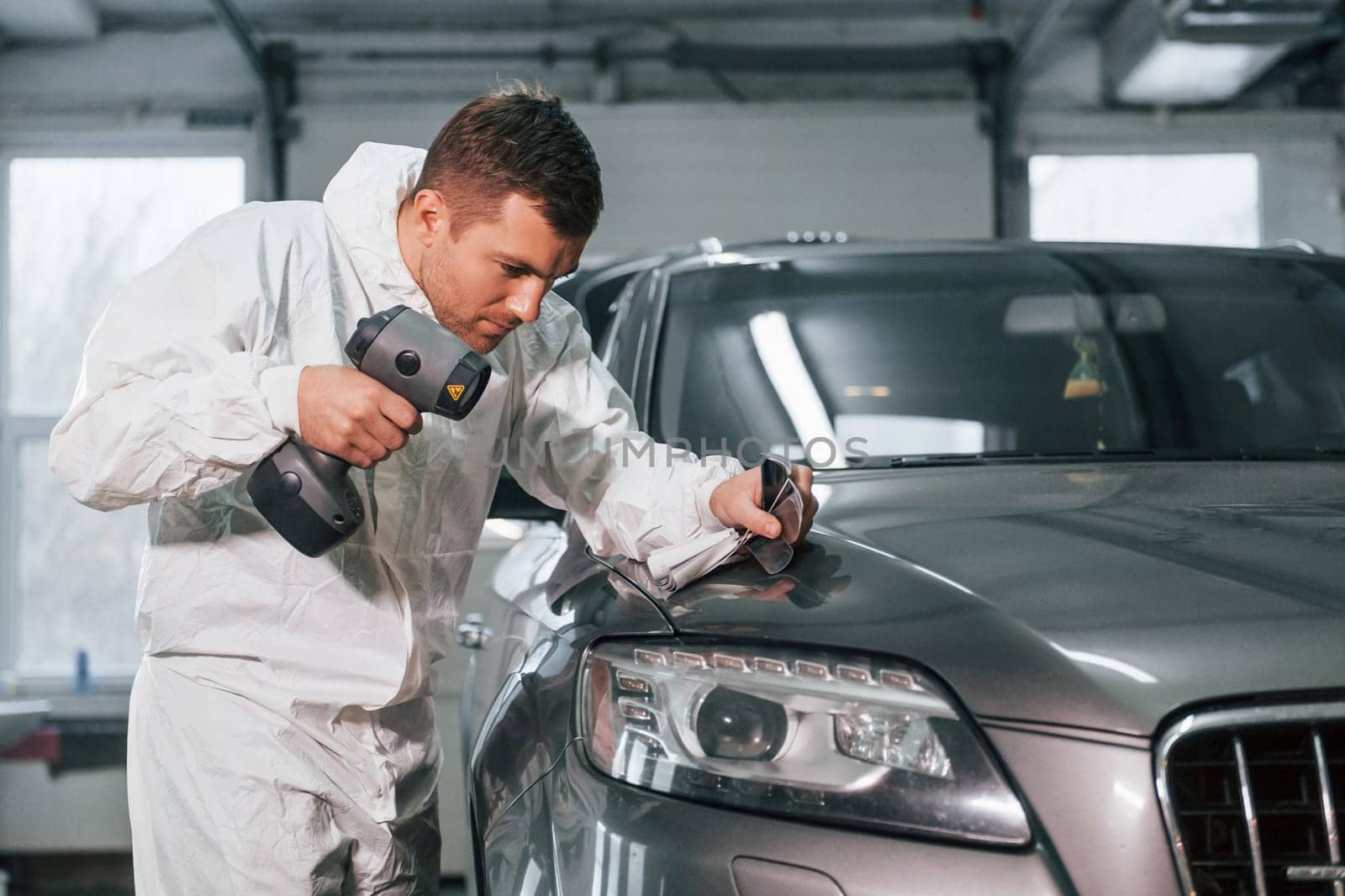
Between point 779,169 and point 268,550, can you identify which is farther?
point 779,169

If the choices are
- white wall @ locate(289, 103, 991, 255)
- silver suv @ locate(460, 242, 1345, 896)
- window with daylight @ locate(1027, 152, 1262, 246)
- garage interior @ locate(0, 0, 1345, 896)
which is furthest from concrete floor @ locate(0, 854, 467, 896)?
window with daylight @ locate(1027, 152, 1262, 246)

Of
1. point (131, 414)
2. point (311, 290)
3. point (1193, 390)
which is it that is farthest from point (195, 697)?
point (1193, 390)

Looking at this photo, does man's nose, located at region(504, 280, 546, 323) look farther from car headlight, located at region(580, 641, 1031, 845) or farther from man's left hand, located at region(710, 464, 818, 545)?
car headlight, located at region(580, 641, 1031, 845)

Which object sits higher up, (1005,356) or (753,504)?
(1005,356)

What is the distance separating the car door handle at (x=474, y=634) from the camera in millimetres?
2121

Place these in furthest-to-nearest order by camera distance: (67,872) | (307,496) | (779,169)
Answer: (779,169) < (67,872) < (307,496)

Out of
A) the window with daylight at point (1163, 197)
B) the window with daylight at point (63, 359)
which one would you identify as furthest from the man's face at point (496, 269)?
the window with daylight at point (1163, 197)

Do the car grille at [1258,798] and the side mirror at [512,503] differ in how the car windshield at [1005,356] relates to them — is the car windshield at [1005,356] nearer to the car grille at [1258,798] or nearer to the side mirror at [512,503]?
the side mirror at [512,503]

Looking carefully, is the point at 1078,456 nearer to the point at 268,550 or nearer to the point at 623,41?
the point at 268,550

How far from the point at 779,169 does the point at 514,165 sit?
16.4ft

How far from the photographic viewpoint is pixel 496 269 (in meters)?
1.42

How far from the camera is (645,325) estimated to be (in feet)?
6.49

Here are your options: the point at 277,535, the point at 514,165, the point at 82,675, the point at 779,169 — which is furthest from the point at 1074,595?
the point at 82,675

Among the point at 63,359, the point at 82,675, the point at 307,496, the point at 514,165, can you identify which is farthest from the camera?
the point at 63,359
